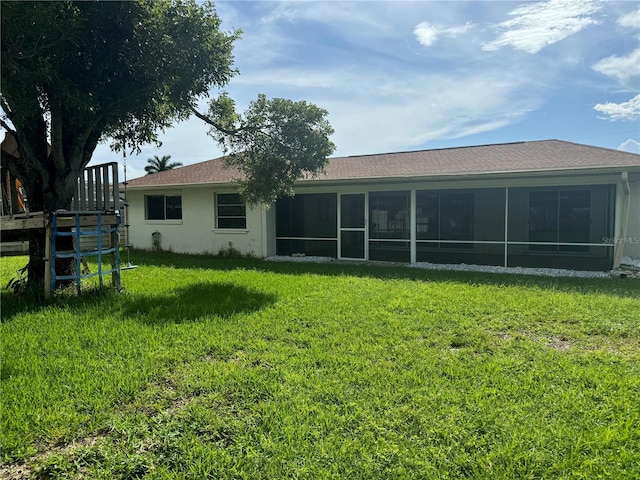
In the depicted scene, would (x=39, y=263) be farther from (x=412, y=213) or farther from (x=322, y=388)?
(x=412, y=213)

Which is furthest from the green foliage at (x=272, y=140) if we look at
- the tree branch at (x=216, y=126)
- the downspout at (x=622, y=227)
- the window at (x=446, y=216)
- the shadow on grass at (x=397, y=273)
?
the downspout at (x=622, y=227)

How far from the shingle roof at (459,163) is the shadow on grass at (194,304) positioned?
5918 millimetres

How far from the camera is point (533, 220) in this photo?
13.9 meters

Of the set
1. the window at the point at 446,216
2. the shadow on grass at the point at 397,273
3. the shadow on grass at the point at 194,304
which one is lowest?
the shadow on grass at the point at 194,304

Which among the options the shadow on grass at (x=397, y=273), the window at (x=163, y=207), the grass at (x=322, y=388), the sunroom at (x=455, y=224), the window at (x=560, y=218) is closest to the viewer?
the grass at (x=322, y=388)

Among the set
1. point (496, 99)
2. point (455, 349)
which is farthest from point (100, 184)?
point (496, 99)

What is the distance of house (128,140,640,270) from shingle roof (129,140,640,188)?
4cm

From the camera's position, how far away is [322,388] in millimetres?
3533

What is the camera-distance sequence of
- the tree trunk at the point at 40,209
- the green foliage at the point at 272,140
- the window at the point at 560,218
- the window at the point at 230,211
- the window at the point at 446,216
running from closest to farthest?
Answer: the tree trunk at the point at 40,209
the green foliage at the point at 272,140
the window at the point at 560,218
the window at the point at 230,211
the window at the point at 446,216

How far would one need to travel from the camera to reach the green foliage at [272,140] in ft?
31.1

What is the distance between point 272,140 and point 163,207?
25.7ft

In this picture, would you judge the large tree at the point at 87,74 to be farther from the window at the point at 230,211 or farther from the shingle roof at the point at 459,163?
the window at the point at 230,211

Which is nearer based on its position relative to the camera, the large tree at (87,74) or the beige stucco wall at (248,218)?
the large tree at (87,74)

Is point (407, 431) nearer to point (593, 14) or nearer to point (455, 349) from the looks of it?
point (455, 349)
